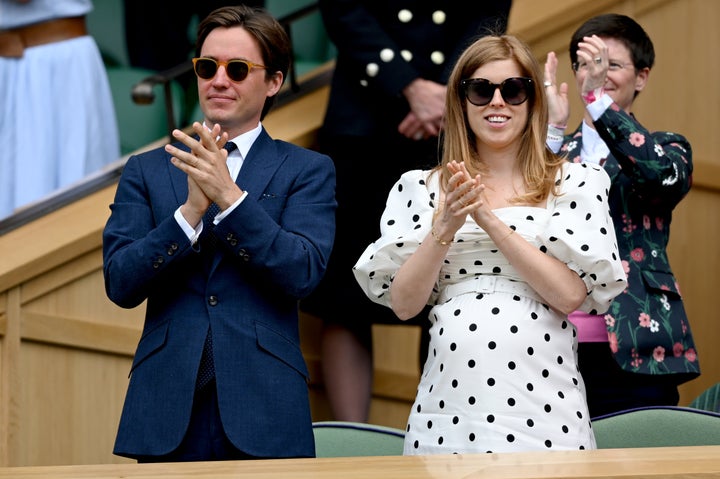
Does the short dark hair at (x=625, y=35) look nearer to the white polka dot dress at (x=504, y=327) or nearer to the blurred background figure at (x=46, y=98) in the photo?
the white polka dot dress at (x=504, y=327)

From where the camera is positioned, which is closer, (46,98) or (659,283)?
(659,283)

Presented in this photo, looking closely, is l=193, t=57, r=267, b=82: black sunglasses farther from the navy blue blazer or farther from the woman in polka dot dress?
the woman in polka dot dress

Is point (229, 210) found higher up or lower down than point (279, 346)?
higher up

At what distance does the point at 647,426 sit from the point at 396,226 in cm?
79

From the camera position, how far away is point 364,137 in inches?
169

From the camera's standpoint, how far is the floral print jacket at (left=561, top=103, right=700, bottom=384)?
353 cm

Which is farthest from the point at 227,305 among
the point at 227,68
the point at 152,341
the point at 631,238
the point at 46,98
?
the point at 46,98

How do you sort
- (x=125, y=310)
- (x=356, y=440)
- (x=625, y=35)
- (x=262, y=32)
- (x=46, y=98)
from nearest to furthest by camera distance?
(x=262, y=32), (x=356, y=440), (x=625, y=35), (x=125, y=310), (x=46, y=98)

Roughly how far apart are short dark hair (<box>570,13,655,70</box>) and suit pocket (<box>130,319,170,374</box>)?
4.90 ft

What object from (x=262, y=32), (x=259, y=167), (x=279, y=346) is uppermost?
(x=262, y=32)

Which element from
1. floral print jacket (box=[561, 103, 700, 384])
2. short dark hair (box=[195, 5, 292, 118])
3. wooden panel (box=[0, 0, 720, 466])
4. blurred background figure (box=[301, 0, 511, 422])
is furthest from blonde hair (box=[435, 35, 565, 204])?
wooden panel (box=[0, 0, 720, 466])

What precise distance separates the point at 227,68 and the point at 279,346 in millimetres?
645

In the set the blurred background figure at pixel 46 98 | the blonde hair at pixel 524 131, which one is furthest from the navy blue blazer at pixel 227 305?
the blurred background figure at pixel 46 98

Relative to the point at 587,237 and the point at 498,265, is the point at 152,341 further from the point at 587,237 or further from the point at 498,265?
the point at 587,237
